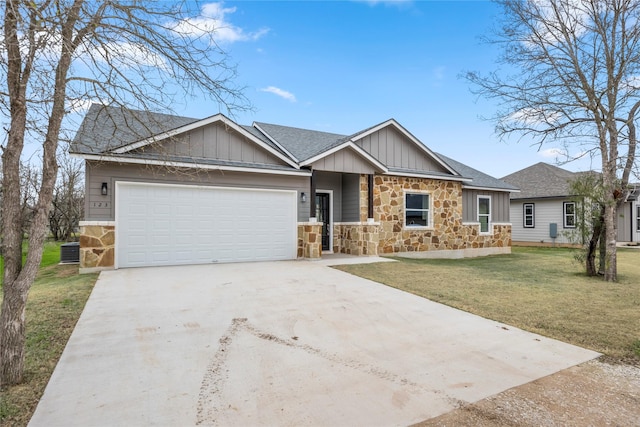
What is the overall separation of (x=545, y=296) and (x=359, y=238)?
6344 mm

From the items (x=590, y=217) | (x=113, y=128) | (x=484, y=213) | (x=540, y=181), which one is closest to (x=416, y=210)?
(x=484, y=213)

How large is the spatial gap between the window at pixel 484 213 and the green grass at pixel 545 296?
540 centimetres

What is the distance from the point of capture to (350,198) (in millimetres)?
12734

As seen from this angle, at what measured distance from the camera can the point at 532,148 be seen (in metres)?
9.62

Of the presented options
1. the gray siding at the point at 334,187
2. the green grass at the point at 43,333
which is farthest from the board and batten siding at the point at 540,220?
the green grass at the point at 43,333

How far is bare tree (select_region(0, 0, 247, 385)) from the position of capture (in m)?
2.99

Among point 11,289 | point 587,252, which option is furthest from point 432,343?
point 587,252

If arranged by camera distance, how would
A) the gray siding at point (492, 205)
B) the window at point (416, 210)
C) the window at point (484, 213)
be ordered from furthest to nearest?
the window at point (484, 213) < the gray siding at point (492, 205) < the window at point (416, 210)

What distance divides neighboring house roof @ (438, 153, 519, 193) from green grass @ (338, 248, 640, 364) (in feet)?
18.5

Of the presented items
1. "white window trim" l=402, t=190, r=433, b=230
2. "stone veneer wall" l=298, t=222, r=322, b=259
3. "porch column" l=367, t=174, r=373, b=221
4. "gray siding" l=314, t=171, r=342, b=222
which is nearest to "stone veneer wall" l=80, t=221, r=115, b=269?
"stone veneer wall" l=298, t=222, r=322, b=259

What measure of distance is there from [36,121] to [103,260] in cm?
527

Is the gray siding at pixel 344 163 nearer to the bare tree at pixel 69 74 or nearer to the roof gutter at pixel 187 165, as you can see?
the roof gutter at pixel 187 165

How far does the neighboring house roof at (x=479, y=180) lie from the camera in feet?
51.0

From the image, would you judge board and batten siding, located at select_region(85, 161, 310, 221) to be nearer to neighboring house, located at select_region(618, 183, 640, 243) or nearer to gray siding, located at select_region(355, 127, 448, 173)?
gray siding, located at select_region(355, 127, 448, 173)
